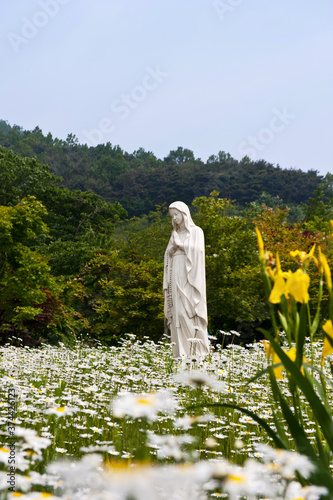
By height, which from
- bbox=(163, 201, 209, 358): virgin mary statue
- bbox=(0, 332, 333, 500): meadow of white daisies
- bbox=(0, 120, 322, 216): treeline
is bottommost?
bbox=(0, 332, 333, 500): meadow of white daisies

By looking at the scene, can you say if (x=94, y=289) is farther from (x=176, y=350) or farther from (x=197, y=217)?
(x=176, y=350)

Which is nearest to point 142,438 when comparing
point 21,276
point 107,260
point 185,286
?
point 185,286

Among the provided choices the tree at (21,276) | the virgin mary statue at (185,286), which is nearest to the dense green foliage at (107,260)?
the tree at (21,276)

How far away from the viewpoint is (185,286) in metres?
A: 8.31

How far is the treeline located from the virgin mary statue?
2590 centimetres

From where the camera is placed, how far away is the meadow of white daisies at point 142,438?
3.26 feet

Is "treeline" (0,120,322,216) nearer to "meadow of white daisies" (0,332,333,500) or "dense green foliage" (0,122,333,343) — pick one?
"dense green foliage" (0,122,333,343)

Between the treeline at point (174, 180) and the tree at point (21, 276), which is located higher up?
the treeline at point (174, 180)

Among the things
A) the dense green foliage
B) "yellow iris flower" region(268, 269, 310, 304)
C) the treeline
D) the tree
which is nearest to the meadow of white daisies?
"yellow iris flower" region(268, 269, 310, 304)

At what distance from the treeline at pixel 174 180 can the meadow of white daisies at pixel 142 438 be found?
29.2 metres

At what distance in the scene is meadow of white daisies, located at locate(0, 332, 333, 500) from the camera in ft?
3.26

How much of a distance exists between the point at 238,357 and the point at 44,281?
8529mm

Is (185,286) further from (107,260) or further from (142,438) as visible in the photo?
(107,260)

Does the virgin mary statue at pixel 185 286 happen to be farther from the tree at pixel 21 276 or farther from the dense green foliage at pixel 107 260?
the dense green foliage at pixel 107 260
